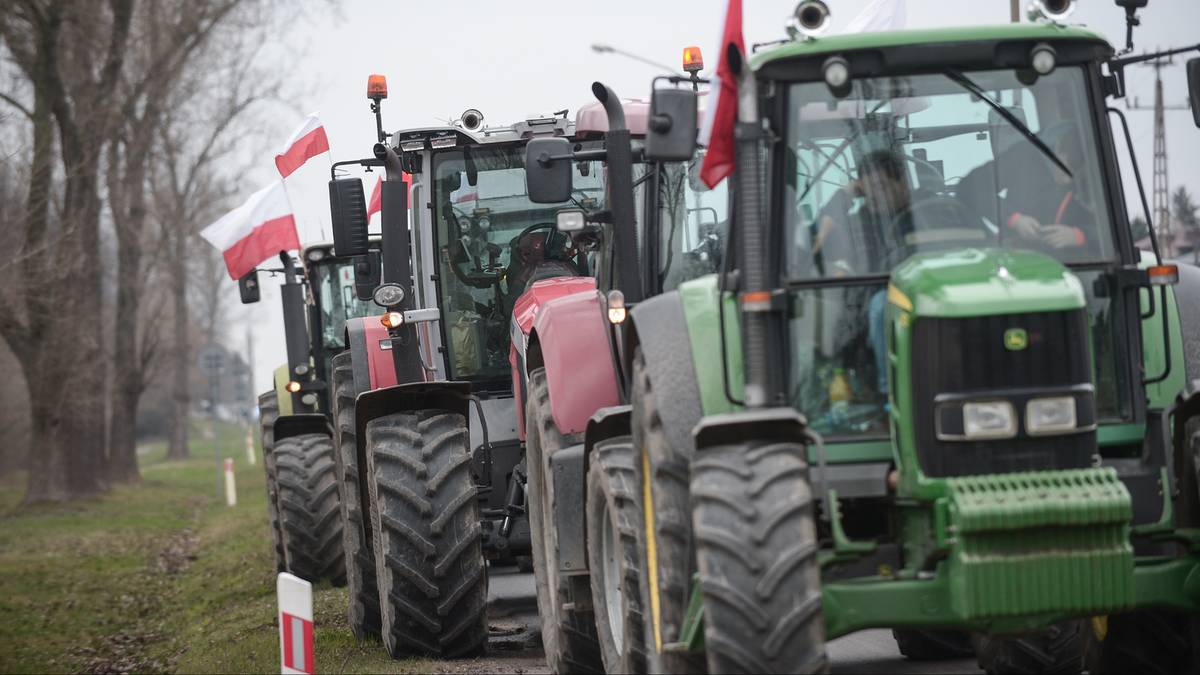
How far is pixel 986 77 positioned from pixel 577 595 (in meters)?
3.41

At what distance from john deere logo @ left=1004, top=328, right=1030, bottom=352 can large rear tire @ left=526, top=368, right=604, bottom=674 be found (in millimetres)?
3441

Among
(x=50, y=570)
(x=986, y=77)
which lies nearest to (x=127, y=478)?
(x=50, y=570)

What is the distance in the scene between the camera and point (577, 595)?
951 cm

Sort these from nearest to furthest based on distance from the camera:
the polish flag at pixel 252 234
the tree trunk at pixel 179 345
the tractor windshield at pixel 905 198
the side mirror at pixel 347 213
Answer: the tractor windshield at pixel 905 198, the side mirror at pixel 347 213, the polish flag at pixel 252 234, the tree trunk at pixel 179 345

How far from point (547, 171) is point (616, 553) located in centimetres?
202

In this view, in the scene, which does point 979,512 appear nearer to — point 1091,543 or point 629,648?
point 1091,543

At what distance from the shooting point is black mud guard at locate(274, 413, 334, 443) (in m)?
16.9

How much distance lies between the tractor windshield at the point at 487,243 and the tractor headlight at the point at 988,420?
6.21m

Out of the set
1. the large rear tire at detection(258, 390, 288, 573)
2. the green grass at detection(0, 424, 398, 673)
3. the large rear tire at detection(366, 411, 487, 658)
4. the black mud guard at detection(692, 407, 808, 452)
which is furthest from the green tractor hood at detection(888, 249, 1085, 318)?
the large rear tire at detection(258, 390, 288, 573)

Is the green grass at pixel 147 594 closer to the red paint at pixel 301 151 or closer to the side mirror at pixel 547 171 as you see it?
the side mirror at pixel 547 171

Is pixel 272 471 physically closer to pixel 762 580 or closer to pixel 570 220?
pixel 570 220

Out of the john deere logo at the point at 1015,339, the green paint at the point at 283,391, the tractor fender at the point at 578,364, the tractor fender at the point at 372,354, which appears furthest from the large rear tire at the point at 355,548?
the green paint at the point at 283,391

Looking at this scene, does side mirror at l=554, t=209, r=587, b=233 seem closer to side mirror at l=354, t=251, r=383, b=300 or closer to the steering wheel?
the steering wheel

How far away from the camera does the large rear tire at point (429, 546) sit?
1088 cm
